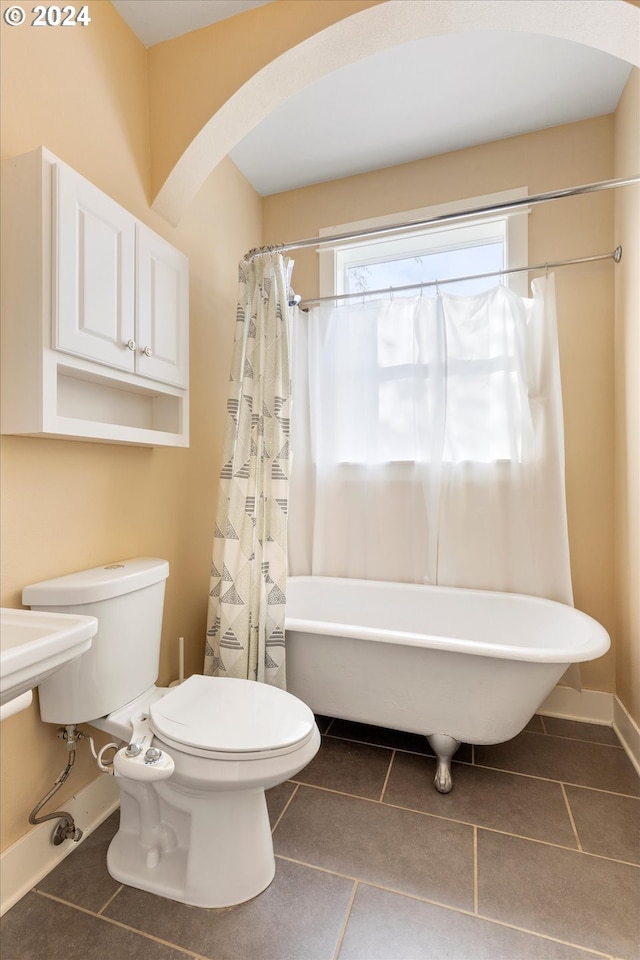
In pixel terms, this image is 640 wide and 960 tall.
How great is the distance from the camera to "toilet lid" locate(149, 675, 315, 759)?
3.94 feet

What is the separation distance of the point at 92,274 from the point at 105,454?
58cm

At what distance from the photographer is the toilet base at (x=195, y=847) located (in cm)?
127

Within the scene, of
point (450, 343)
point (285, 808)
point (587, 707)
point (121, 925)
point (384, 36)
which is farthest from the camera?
point (450, 343)

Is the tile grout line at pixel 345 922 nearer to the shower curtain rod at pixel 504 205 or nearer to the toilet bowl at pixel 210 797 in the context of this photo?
the toilet bowl at pixel 210 797

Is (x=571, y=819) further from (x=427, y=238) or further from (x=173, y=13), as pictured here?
(x=173, y=13)

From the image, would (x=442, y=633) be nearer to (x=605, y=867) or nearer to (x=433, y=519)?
(x=433, y=519)

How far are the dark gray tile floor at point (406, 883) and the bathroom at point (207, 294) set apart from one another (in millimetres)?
311

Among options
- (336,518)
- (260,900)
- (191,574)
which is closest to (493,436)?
(336,518)

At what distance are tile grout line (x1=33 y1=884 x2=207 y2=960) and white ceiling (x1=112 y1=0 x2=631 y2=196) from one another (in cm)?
285

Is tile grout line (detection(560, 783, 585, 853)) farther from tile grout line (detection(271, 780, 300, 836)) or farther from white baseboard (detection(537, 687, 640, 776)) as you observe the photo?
tile grout line (detection(271, 780, 300, 836))

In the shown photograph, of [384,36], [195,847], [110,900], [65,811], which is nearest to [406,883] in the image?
[195,847]

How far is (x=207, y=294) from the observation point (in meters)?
2.23

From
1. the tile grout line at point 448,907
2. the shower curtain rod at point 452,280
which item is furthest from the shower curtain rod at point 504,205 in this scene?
the tile grout line at point 448,907

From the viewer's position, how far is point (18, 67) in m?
1.32
